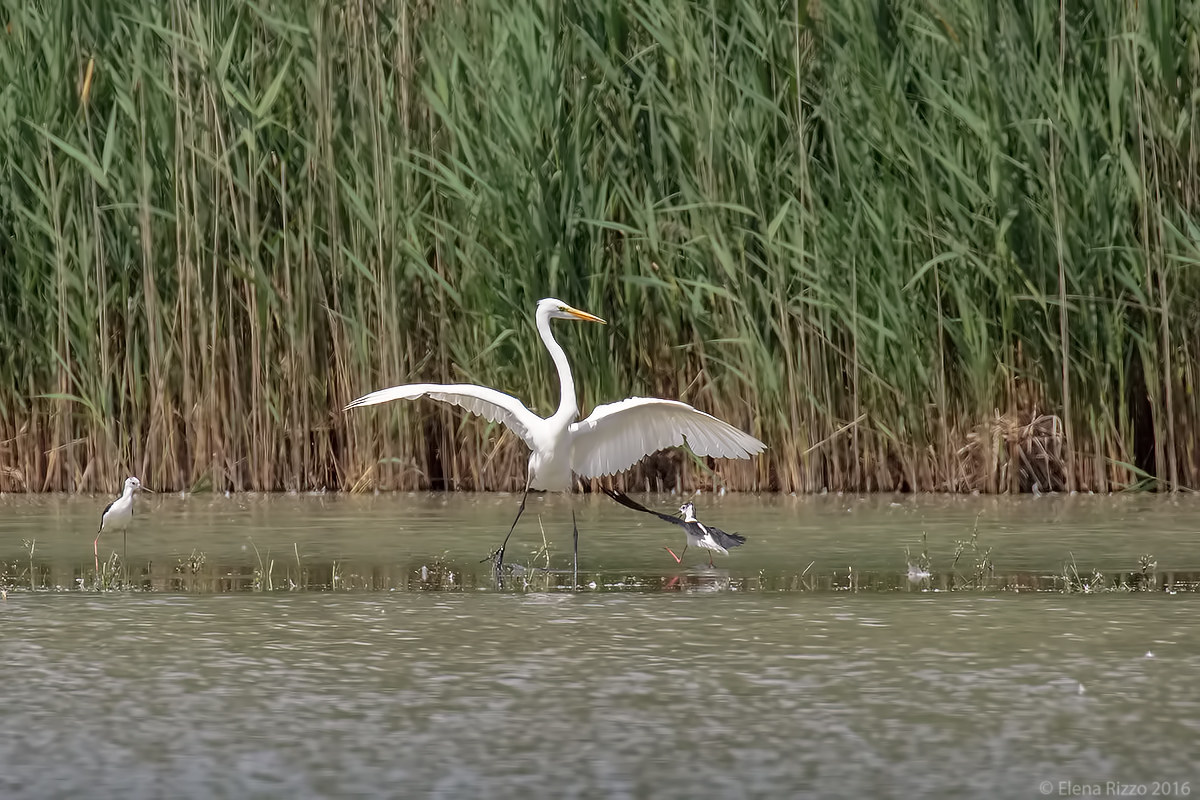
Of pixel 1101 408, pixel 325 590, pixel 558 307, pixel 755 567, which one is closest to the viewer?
pixel 325 590

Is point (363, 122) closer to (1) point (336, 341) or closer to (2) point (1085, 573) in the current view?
(1) point (336, 341)

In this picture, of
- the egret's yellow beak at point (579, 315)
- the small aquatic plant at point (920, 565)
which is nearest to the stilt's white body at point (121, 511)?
the egret's yellow beak at point (579, 315)

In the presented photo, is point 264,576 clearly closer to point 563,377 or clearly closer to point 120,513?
point 120,513

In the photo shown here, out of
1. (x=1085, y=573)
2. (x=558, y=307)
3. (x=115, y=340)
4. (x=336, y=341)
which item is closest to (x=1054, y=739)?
(x=1085, y=573)

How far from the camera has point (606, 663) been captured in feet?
16.2

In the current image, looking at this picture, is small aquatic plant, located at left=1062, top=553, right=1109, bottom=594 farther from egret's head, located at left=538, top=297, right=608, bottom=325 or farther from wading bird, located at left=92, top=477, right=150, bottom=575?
wading bird, located at left=92, top=477, right=150, bottom=575

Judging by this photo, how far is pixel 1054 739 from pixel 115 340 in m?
Answer: 6.41

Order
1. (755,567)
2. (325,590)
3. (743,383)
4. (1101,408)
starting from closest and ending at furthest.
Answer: (325,590) → (755,567) → (1101,408) → (743,383)

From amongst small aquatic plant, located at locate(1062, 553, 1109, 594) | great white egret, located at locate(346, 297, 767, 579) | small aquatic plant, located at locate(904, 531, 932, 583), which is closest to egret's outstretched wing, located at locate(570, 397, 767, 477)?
great white egret, located at locate(346, 297, 767, 579)

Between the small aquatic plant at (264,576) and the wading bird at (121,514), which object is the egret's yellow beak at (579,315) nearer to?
the small aquatic plant at (264,576)

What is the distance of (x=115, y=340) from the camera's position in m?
9.49
